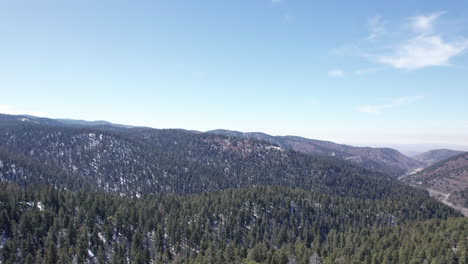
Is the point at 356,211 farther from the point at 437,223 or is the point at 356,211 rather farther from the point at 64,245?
the point at 64,245

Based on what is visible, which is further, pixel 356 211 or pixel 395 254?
→ pixel 356 211

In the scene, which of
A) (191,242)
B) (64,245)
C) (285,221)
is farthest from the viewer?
(285,221)

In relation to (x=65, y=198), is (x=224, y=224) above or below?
below

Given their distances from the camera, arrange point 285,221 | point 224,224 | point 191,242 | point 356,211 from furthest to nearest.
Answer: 1. point 356,211
2. point 285,221
3. point 224,224
4. point 191,242

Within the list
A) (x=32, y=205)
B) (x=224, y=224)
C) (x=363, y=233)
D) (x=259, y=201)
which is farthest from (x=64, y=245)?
(x=363, y=233)

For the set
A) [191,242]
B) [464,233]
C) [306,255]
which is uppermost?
[464,233]

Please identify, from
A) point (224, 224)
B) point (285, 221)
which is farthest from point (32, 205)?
point (285, 221)
